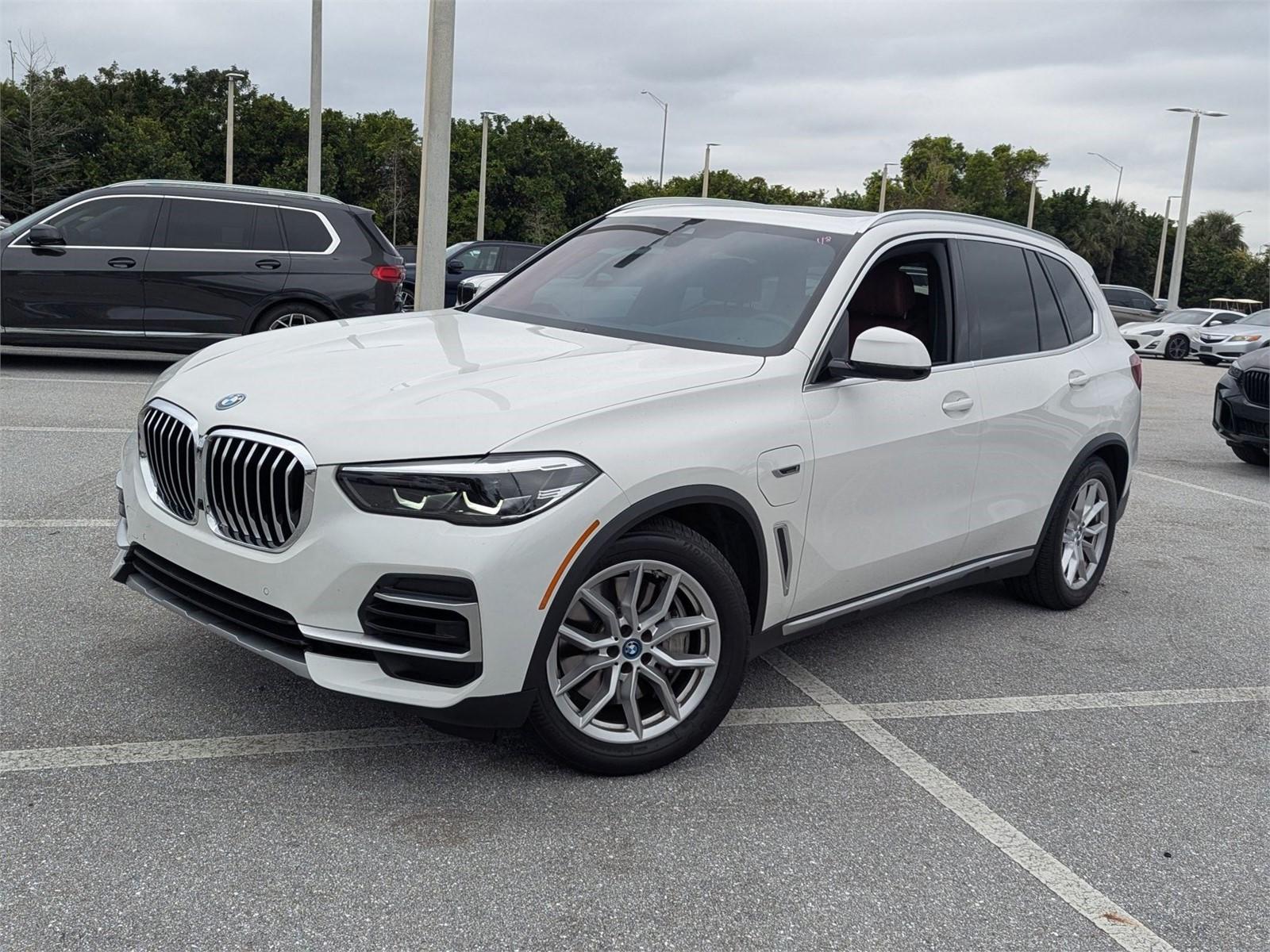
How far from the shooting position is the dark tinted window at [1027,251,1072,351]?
214 inches

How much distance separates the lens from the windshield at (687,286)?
4312 mm

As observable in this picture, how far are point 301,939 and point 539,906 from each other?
55cm

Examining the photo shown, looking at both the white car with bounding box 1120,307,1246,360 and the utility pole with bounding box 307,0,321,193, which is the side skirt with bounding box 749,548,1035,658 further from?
the white car with bounding box 1120,307,1246,360

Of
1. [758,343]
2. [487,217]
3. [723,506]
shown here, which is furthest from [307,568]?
[487,217]

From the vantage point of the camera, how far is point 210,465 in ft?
11.6

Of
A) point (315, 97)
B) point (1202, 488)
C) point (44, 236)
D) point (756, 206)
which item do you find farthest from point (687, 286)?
point (315, 97)

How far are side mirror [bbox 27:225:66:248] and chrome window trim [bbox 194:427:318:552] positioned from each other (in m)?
9.37

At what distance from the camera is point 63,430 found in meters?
8.59

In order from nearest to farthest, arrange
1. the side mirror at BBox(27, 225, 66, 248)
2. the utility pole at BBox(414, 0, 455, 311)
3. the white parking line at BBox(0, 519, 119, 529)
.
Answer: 1. the white parking line at BBox(0, 519, 119, 529)
2. the side mirror at BBox(27, 225, 66, 248)
3. the utility pole at BBox(414, 0, 455, 311)

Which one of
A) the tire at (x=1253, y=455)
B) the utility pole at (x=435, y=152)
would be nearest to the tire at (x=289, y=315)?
the utility pole at (x=435, y=152)

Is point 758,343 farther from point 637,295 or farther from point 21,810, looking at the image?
point 21,810

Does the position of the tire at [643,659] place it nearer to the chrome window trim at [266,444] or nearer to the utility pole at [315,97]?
the chrome window trim at [266,444]

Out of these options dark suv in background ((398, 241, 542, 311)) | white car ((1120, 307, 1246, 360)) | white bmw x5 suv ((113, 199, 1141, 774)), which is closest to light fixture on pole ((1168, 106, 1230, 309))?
white car ((1120, 307, 1246, 360))

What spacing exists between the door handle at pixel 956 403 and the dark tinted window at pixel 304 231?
900cm
